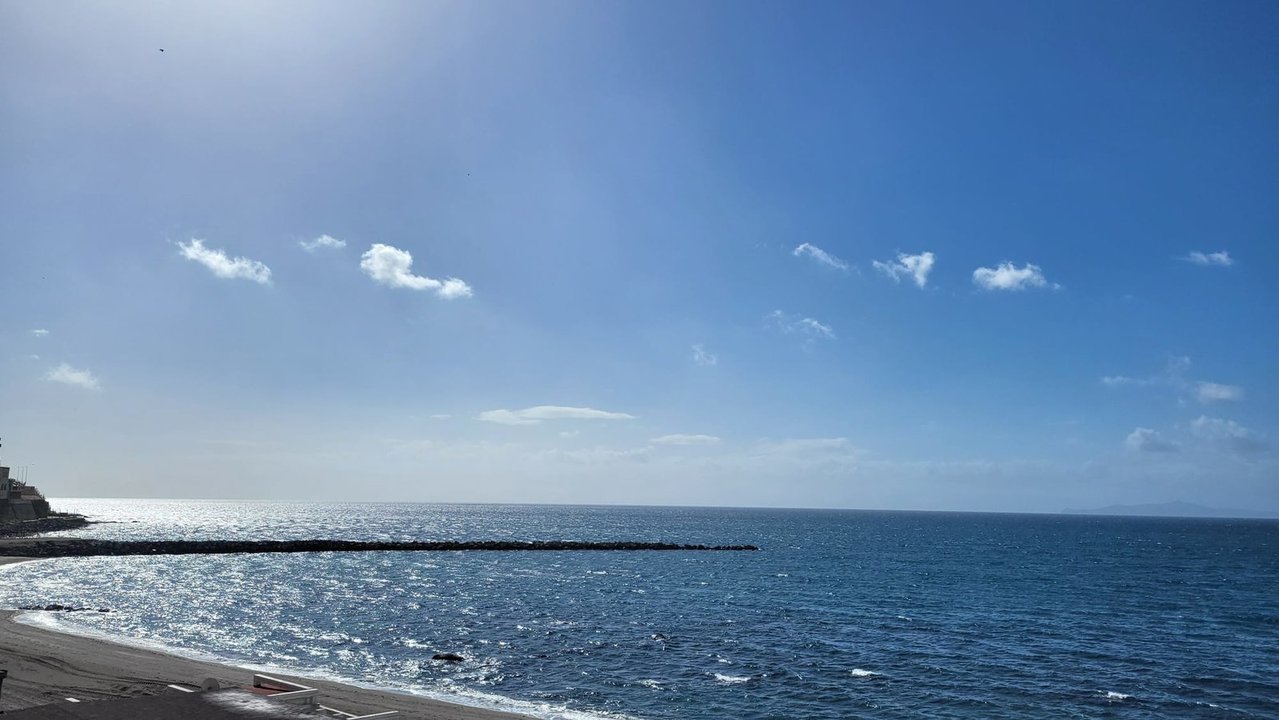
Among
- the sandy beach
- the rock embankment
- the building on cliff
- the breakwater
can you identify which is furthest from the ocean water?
the building on cliff

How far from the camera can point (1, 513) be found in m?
130

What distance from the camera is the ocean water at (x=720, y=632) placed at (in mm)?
32875

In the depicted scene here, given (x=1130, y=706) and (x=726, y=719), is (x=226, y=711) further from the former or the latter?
(x=1130, y=706)

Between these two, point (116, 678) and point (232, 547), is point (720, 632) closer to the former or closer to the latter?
point (116, 678)

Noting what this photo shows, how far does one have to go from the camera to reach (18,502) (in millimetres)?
139000

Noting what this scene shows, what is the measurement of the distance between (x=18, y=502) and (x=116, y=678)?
148 metres

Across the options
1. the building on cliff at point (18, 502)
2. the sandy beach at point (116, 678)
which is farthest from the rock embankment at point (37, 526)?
the sandy beach at point (116, 678)

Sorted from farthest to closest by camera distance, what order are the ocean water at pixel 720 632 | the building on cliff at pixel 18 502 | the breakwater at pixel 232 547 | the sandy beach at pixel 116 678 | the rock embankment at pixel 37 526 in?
the building on cliff at pixel 18 502
the rock embankment at pixel 37 526
the breakwater at pixel 232 547
the ocean water at pixel 720 632
the sandy beach at pixel 116 678

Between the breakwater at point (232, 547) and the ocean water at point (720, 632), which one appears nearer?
the ocean water at point (720, 632)

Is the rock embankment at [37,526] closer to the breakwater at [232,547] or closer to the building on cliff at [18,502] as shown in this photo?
the building on cliff at [18,502]

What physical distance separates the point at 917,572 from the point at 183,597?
8002 cm

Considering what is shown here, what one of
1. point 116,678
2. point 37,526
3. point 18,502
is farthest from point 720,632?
point 18,502

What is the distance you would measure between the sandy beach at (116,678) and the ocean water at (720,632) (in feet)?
9.09

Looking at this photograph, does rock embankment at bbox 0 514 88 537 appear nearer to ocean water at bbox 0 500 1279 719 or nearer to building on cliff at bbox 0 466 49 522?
building on cliff at bbox 0 466 49 522
